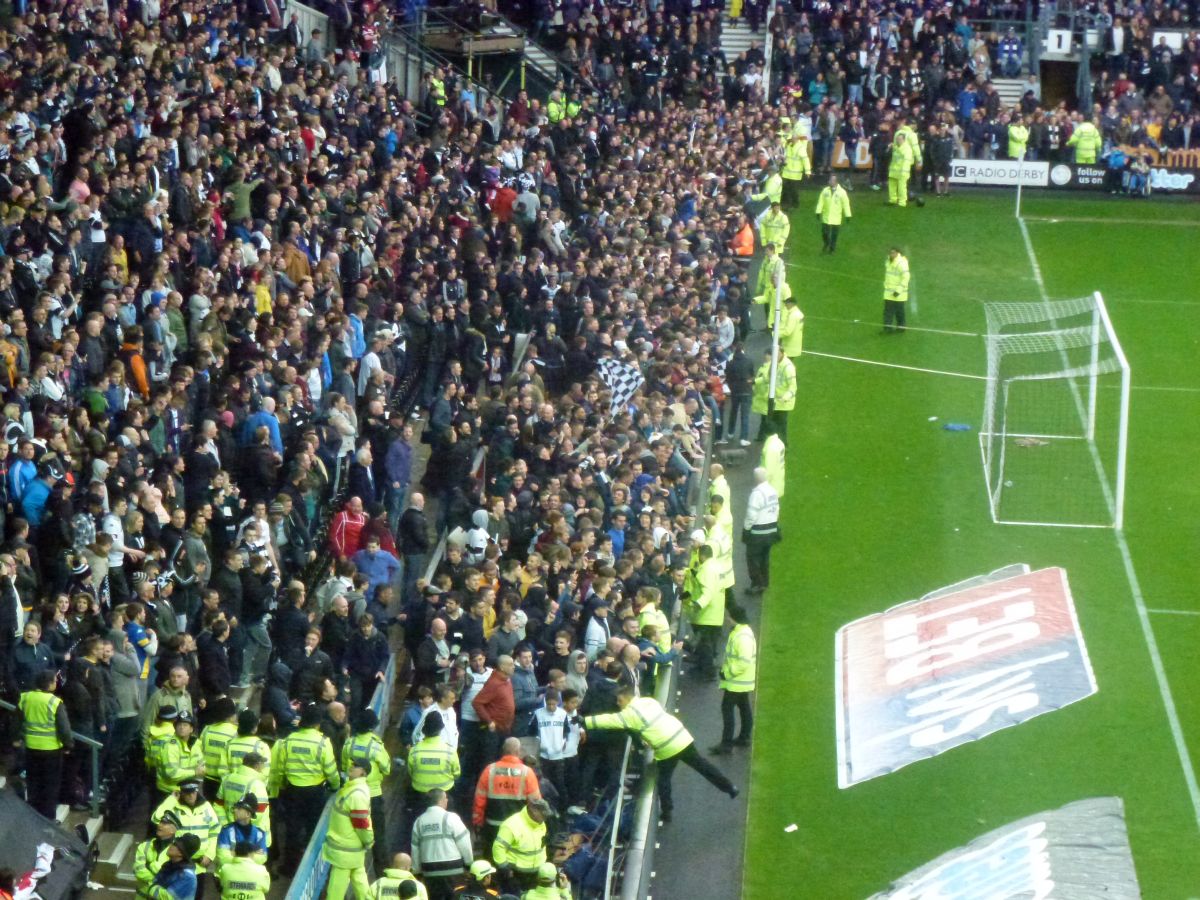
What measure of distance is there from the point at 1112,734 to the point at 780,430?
8.08 metres

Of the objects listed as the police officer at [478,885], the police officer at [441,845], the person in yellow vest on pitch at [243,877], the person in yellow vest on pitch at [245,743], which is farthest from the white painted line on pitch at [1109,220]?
the person in yellow vest on pitch at [243,877]

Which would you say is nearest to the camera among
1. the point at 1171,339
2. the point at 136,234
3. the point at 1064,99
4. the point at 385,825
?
the point at 385,825

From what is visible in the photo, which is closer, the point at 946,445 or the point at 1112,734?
the point at 1112,734

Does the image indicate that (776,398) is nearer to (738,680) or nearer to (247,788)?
(738,680)

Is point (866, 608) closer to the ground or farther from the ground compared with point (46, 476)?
closer to the ground

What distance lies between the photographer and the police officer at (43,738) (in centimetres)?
1541

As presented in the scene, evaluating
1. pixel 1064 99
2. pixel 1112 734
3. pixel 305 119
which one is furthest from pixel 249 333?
pixel 1064 99

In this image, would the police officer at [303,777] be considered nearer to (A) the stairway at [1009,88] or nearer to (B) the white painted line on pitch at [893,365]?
(B) the white painted line on pitch at [893,365]

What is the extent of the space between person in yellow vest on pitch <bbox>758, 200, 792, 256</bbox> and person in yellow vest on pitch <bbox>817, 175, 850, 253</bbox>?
178cm

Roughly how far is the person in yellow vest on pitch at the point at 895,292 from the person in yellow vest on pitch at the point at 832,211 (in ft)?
9.90

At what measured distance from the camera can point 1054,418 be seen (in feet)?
95.3

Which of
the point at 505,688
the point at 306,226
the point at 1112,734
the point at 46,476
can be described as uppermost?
the point at 306,226

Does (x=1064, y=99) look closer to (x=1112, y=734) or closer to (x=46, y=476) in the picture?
(x=1112, y=734)

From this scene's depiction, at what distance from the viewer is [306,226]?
24625 millimetres
